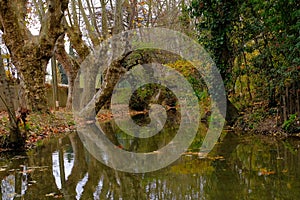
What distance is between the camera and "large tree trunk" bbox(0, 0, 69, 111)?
1053 centimetres

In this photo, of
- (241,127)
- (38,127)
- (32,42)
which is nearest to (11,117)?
(38,127)

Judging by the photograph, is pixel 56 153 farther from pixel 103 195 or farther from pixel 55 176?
pixel 103 195

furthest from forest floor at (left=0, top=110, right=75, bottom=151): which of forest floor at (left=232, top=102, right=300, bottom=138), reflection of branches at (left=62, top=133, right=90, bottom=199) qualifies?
forest floor at (left=232, top=102, right=300, bottom=138)

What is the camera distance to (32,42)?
35.3ft

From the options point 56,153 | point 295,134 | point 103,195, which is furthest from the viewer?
point 295,134

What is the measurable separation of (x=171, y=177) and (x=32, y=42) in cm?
810

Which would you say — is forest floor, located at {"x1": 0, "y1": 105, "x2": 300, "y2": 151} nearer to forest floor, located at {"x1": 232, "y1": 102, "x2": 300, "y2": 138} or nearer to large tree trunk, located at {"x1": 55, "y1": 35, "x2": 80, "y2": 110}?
forest floor, located at {"x1": 232, "y1": 102, "x2": 300, "y2": 138}

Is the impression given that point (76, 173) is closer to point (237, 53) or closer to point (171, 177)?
point (171, 177)

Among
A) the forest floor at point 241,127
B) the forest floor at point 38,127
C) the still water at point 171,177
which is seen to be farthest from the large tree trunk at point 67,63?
the still water at point 171,177

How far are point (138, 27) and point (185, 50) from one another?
507cm

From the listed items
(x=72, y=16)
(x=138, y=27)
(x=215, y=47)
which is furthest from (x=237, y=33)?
(x=72, y=16)

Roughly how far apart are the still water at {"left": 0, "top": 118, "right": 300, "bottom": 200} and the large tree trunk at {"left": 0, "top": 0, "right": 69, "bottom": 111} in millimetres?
5307

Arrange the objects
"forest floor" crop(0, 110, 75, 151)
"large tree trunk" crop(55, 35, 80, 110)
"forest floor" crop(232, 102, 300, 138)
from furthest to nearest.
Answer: "large tree trunk" crop(55, 35, 80, 110)
"forest floor" crop(232, 102, 300, 138)
"forest floor" crop(0, 110, 75, 151)

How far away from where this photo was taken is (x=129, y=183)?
404 centimetres
